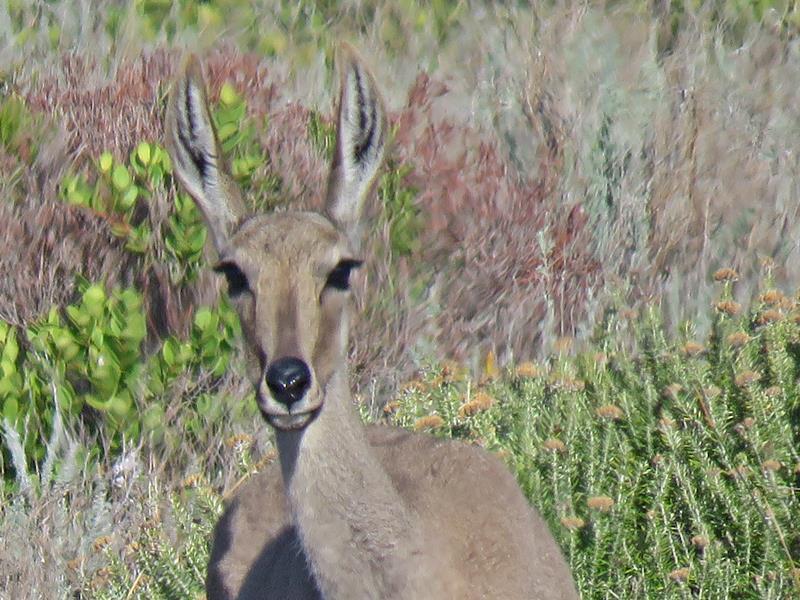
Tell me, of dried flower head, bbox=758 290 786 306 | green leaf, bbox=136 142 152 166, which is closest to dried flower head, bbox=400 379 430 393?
dried flower head, bbox=758 290 786 306

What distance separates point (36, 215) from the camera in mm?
8352

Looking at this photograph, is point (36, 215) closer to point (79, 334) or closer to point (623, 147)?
point (79, 334)

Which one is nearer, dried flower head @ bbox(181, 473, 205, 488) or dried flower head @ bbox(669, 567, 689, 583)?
dried flower head @ bbox(669, 567, 689, 583)

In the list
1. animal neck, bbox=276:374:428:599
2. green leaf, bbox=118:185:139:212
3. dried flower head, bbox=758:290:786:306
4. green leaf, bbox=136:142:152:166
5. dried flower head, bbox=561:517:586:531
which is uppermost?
animal neck, bbox=276:374:428:599

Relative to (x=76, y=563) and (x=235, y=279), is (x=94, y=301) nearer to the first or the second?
(x=76, y=563)

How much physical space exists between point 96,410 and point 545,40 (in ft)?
13.0

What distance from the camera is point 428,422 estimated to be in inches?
258

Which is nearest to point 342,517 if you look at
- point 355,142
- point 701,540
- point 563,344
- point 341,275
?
point 341,275

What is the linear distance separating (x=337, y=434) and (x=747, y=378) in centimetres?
224

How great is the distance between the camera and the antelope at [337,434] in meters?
4.44

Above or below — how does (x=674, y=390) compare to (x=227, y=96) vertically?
above

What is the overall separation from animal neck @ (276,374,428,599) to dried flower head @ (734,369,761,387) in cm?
211

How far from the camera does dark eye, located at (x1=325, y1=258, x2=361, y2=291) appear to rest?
4.59m

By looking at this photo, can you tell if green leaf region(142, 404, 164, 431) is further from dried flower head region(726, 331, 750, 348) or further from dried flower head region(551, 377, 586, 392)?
dried flower head region(726, 331, 750, 348)
